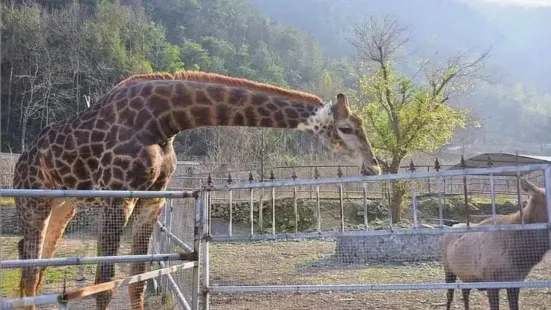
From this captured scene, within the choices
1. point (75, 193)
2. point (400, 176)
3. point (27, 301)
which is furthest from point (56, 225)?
point (400, 176)

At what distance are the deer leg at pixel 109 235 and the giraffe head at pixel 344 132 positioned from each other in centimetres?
185

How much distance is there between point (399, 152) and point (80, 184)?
1479 centimetres

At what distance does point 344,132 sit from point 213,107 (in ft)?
4.10

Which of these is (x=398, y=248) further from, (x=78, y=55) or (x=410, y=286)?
(x=78, y=55)

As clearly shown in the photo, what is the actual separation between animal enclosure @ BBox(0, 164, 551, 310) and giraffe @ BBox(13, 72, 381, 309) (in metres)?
0.34

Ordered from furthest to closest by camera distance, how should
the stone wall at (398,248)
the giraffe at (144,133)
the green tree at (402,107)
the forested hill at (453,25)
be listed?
1. the forested hill at (453,25)
2. the green tree at (402,107)
3. the stone wall at (398,248)
4. the giraffe at (144,133)

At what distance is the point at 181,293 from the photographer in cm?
477

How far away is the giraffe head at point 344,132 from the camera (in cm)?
444

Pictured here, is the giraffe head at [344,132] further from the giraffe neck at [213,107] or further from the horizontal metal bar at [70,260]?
the horizontal metal bar at [70,260]

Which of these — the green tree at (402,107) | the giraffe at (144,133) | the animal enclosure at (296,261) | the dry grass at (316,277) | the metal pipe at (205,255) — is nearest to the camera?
the animal enclosure at (296,261)

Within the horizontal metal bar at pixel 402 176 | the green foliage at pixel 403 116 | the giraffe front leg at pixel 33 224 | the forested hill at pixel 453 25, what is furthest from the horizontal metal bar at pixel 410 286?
the forested hill at pixel 453 25

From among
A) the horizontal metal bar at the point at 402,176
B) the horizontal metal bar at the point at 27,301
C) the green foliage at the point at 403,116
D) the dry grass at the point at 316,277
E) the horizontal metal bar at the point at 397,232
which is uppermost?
the green foliage at the point at 403,116

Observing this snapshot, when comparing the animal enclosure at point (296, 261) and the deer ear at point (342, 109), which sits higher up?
the deer ear at point (342, 109)

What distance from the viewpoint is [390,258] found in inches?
412
